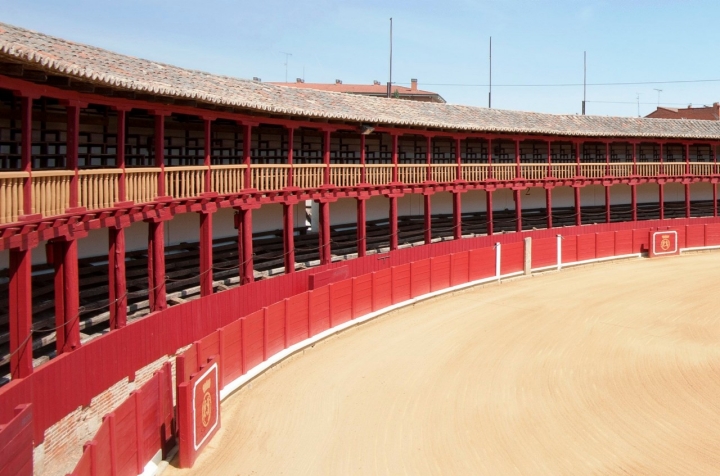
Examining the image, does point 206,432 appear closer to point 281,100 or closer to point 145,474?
point 145,474

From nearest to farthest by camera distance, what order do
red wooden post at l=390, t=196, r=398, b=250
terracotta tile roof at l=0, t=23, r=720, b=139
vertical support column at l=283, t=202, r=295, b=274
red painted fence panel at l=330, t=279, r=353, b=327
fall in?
terracotta tile roof at l=0, t=23, r=720, b=139, red painted fence panel at l=330, t=279, r=353, b=327, vertical support column at l=283, t=202, r=295, b=274, red wooden post at l=390, t=196, r=398, b=250

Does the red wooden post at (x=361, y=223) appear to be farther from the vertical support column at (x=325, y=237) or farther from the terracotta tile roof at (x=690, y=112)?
the terracotta tile roof at (x=690, y=112)

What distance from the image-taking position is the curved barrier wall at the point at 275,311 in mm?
13406

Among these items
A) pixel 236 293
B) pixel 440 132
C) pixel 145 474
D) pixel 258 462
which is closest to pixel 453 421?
pixel 258 462

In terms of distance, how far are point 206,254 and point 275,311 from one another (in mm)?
2929

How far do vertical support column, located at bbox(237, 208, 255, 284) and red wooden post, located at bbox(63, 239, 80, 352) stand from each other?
7.21m

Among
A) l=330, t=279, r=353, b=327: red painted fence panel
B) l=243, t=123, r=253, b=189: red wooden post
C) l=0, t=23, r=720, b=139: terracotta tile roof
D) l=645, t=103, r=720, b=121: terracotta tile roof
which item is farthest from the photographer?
l=645, t=103, r=720, b=121: terracotta tile roof

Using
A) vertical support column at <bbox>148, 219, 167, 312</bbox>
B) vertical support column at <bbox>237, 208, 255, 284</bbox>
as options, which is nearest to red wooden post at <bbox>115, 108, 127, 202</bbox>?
vertical support column at <bbox>148, 219, 167, 312</bbox>

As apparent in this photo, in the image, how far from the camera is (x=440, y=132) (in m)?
30.3

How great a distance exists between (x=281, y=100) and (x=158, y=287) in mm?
7964

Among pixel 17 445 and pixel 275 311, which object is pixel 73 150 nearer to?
pixel 275 311

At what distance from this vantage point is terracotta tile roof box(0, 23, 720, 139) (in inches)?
536

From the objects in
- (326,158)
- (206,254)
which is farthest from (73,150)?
(326,158)

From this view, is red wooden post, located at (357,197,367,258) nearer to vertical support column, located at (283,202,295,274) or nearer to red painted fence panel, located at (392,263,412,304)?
red painted fence panel, located at (392,263,412,304)
